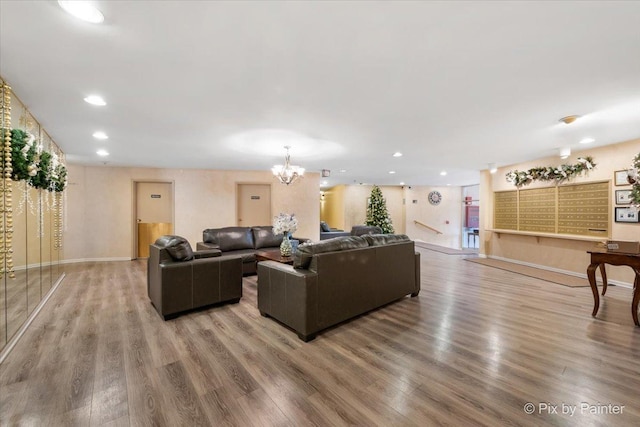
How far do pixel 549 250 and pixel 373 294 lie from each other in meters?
4.84

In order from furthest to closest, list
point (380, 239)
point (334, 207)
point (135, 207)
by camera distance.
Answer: point (334, 207), point (135, 207), point (380, 239)

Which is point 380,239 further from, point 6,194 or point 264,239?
point 6,194

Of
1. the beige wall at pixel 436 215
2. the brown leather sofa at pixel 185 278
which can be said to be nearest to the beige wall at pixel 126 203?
the brown leather sofa at pixel 185 278

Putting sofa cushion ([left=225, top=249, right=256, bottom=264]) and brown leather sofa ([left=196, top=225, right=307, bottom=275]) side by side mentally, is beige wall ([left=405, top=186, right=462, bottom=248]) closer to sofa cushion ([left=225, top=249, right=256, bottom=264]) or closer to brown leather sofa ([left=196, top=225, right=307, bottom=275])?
brown leather sofa ([left=196, top=225, right=307, bottom=275])

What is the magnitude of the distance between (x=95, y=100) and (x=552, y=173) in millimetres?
7452

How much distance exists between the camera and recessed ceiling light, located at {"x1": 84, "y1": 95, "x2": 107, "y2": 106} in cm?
272

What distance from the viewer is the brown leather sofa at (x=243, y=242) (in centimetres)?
505

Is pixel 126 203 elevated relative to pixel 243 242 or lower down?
elevated

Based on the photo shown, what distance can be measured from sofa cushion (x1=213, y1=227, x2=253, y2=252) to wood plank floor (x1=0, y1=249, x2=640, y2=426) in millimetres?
1911

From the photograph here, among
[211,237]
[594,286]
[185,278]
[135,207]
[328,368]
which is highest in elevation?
[135,207]

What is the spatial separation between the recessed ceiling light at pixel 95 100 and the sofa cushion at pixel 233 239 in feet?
9.62

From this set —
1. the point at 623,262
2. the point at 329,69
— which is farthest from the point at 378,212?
the point at 329,69

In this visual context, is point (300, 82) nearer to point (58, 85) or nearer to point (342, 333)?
point (58, 85)

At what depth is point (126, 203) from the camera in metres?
6.67
